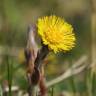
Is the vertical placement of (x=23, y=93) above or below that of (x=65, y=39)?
below

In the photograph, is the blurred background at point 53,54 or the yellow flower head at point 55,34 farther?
the blurred background at point 53,54

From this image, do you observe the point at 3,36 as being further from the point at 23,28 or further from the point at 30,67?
the point at 30,67

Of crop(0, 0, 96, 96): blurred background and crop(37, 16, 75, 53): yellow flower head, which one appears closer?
crop(37, 16, 75, 53): yellow flower head

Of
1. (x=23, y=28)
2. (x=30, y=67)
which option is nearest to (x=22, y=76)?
(x=30, y=67)
